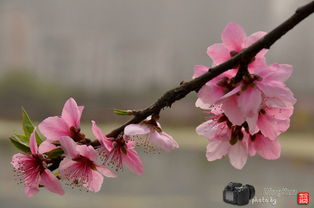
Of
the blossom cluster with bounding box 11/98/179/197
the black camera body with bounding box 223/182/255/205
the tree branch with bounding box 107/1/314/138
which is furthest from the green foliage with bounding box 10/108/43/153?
the black camera body with bounding box 223/182/255/205

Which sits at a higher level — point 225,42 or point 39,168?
point 225,42

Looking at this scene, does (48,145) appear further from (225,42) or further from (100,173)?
(225,42)

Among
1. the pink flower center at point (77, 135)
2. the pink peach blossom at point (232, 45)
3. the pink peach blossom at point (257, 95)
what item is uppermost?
the pink peach blossom at point (232, 45)

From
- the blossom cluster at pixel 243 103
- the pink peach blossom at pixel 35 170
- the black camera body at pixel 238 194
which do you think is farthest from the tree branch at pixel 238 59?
the black camera body at pixel 238 194

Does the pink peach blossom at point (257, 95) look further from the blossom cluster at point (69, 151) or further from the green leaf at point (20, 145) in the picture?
the green leaf at point (20, 145)

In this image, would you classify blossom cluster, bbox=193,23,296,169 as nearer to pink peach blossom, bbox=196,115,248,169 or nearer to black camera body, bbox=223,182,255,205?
pink peach blossom, bbox=196,115,248,169

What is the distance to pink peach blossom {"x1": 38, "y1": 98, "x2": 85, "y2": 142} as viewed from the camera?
0.37 metres

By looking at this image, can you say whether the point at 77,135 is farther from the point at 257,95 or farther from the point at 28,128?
the point at 257,95

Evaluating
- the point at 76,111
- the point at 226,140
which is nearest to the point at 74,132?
the point at 76,111

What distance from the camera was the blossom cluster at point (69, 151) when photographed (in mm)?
345

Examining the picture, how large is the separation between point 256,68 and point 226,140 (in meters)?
0.07

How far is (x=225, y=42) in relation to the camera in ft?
1.16

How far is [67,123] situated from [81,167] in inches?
1.6

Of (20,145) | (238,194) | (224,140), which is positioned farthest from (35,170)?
(238,194)
